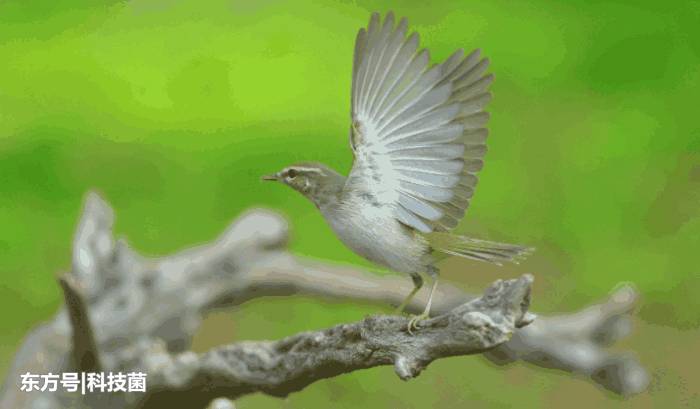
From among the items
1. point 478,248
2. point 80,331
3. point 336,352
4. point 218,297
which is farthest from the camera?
point 218,297

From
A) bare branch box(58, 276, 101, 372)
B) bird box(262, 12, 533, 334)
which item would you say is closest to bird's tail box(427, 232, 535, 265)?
bird box(262, 12, 533, 334)

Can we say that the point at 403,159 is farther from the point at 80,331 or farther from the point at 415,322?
the point at 80,331

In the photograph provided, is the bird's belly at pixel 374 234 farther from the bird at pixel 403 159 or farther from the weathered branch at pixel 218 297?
the weathered branch at pixel 218 297

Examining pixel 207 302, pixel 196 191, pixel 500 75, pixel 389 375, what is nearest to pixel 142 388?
pixel 207 302

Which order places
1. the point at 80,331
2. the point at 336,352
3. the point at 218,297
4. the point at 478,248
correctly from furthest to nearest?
the point at 218,297
the point at 80,331
the point at 336,352
the point at 478,248

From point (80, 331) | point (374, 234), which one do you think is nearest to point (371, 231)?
point (374, 234)

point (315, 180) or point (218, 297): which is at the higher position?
point (218, 297)

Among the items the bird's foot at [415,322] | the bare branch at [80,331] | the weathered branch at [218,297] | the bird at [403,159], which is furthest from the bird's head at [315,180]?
the weathered branch at [218,297]
